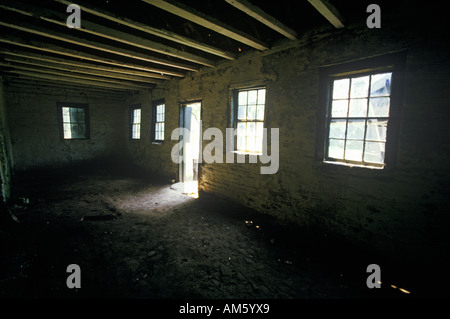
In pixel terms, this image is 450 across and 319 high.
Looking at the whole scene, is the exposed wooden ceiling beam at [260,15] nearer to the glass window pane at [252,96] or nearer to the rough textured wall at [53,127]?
the glass window pane at [252,96]

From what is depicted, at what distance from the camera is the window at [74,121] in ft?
28.6

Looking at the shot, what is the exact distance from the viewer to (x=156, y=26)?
10.8ft

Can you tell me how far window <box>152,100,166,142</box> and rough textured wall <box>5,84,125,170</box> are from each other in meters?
3.01

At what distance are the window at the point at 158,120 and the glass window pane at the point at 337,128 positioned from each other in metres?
5.93

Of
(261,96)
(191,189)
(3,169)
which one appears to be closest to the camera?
(261,96)

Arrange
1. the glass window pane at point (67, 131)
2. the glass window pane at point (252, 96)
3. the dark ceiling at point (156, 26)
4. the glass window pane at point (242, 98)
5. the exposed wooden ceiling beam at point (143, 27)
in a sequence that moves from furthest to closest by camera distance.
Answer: the glass window pane at point (67, 131) < the glass window pane at point (242, 98) < the glass window pane at point (252, 96) < the dark ceiling at point (156, 26) < the exposed wooden ceiling beam at point (143, 27)

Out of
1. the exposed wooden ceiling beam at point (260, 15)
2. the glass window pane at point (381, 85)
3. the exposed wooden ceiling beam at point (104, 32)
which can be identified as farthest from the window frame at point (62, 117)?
the glass window pane at point (381, 85)

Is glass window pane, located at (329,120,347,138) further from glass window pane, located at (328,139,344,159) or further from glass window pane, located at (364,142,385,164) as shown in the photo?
glass window pane, located at (364,142,385,164)

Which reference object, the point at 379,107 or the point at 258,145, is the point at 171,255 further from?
the point at 379,107

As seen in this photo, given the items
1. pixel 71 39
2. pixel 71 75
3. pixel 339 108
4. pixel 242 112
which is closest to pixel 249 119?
pixel 242 112

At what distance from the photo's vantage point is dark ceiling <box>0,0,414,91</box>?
9.27 ft

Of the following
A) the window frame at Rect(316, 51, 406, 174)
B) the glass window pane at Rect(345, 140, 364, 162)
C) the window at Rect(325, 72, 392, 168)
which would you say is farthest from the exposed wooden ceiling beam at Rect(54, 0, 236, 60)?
the glass window pane at Rect(345, 140, 364, 162)

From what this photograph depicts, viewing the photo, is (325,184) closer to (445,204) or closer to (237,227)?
(445,204)

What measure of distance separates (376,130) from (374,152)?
326mm
